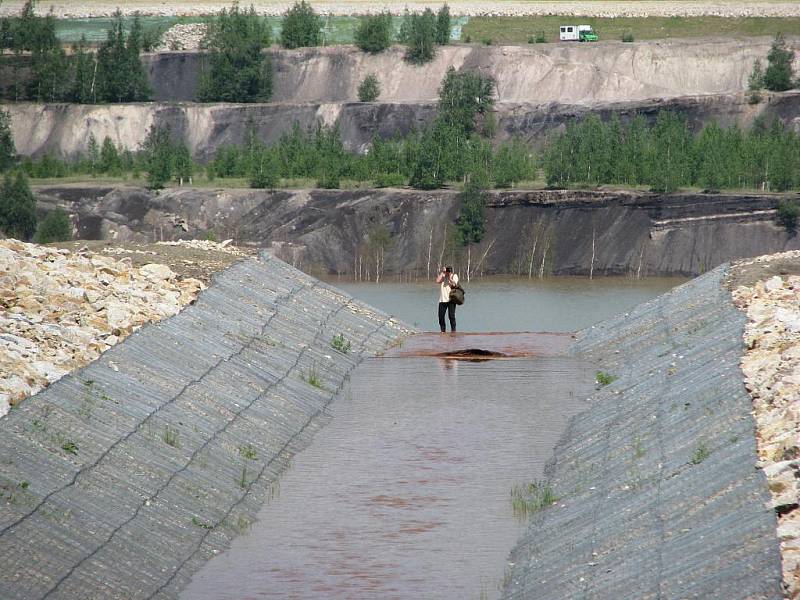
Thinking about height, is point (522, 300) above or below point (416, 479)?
below

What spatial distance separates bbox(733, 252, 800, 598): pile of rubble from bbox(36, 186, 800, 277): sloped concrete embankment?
3834 centimetres

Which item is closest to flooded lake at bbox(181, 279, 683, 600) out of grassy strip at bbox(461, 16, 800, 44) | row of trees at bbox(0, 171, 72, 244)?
row of trees at bbox(0, 171, 72, 244)

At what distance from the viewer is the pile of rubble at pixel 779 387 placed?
16016 mm

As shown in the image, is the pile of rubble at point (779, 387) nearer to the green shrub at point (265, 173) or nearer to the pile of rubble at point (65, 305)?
the pile of rubble at point (65, 305)

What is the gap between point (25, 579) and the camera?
1634 centimetres

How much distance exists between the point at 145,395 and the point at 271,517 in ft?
11.9

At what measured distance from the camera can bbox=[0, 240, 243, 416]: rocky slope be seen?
23422mm

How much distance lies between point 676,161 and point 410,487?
5704cm

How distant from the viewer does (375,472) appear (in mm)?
24594

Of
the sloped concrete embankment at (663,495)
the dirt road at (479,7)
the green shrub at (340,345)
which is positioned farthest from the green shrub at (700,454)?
the dirt road at (479,7)

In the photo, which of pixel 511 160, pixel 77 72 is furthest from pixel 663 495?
pixel 77 72

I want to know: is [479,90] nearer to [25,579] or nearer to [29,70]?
[29,70]

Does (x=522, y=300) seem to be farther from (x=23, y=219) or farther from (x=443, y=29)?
(x=443, y=29)

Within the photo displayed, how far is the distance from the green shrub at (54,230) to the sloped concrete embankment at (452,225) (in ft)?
10.3
